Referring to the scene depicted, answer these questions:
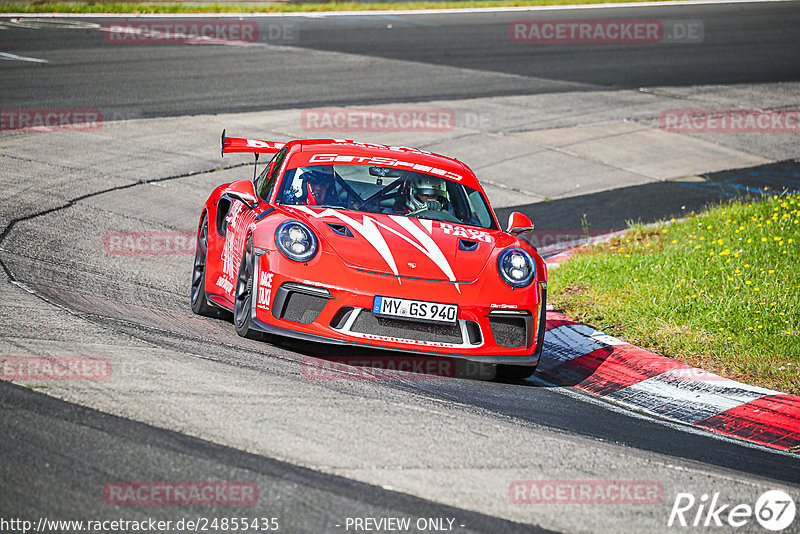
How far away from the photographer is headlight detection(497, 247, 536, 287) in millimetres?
6082

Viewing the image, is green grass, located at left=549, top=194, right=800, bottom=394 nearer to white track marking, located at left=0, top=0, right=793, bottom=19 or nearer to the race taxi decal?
the race taxi decal

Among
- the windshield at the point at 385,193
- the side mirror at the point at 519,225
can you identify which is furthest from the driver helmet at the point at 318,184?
the side mirror at the point at 519,225

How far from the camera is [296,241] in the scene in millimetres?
5934

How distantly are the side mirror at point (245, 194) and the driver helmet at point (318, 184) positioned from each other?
371 millimetres

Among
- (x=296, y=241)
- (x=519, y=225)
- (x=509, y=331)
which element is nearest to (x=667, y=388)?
(x=509, y=331)

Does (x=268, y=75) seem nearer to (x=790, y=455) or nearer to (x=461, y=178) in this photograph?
(x=461, y=178)

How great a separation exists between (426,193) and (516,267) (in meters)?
1.23

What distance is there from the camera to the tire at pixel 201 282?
22.8 feet

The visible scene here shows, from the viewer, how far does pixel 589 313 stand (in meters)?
7.93

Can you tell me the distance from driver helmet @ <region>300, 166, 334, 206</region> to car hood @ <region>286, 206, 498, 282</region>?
0.69 ft

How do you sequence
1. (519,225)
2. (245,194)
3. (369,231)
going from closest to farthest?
(369,231) < (245,194) < (519,225)

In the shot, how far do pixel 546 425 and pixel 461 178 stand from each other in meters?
2.63

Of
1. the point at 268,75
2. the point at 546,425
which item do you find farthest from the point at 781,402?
the point at 268,75

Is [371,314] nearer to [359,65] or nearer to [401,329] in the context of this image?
[401,329]
